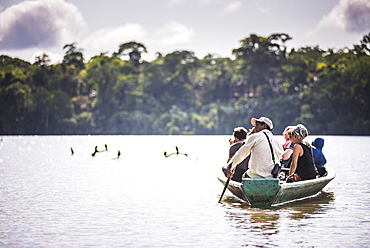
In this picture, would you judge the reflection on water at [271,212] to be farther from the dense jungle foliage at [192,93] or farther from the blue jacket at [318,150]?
the dense jungle foliage at [192,93]

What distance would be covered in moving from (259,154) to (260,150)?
0.37 feet

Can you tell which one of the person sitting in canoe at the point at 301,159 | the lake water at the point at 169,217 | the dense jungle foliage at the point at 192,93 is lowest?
the lake water at the point at 169,217

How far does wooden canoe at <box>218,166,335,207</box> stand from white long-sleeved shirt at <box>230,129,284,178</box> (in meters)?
0.23

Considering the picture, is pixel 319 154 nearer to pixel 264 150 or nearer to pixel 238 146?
pixel 238 146

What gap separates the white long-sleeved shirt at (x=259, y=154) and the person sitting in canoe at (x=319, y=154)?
10.8 feet

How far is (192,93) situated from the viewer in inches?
4500

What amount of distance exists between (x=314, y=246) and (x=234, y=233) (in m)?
1.70

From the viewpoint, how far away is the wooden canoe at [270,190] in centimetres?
1343

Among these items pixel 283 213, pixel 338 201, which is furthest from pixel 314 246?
pixel 338 201

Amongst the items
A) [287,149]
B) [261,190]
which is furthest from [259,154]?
[287,149]

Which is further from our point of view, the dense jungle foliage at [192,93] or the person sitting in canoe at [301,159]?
the dense jungle foliage at [192,93]

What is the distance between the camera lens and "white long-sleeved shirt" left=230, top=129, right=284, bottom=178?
13070 mm

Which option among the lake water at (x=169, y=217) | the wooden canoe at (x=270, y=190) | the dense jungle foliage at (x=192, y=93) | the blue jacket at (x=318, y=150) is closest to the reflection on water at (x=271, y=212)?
the lake water at (x=169, y=217)

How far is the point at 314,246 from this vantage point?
10.2 m
